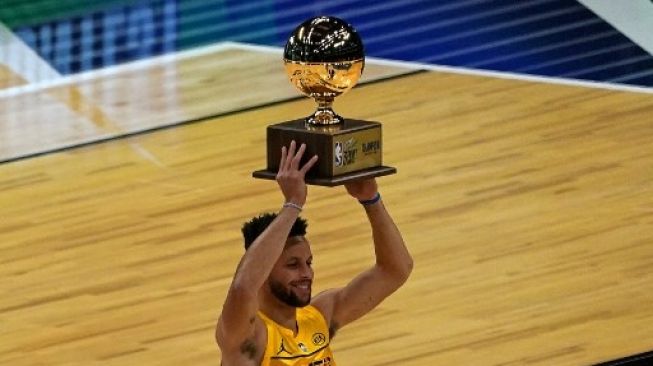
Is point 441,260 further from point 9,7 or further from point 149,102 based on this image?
point 9,7

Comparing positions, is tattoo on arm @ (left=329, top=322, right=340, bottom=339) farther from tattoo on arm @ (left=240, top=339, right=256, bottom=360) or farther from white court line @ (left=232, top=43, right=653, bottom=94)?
white court line @ (left=232, top=43, right=653, bottom=94)

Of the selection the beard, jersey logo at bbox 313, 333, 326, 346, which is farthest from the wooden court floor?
the beard

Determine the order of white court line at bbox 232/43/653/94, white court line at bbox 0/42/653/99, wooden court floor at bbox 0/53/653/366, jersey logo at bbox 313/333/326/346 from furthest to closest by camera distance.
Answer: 1. white court line at bbox 0/42/653/99
2. white court line at bbox 232/43/653/94
3. wooden court floor at bbox 0/53/653/366
4. jersey logo at bbox 313/333/326/346

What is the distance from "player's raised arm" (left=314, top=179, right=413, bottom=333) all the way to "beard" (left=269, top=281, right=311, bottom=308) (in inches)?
10.8

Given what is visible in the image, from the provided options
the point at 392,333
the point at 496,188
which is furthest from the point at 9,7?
the point at 392,333

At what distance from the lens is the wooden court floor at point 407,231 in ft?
25.0

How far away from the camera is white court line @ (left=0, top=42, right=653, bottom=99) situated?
445 inches

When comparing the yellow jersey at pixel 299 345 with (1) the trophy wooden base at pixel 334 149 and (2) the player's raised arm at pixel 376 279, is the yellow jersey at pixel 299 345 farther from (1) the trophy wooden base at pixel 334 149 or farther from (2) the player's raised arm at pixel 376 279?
(1) the trophy wooden base at pixel 334 149

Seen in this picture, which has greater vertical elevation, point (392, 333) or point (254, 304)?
point (254, 304)

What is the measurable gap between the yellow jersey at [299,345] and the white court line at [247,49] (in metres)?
6.03

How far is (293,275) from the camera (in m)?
5.15

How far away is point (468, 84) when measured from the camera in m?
11.5

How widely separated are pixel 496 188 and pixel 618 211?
0.71 m

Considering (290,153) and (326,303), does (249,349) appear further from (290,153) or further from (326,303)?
(290,153)
